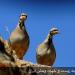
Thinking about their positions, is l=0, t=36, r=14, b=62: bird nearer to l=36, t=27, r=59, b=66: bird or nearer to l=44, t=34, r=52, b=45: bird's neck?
l=36, t=27, r=59, b=66: bird

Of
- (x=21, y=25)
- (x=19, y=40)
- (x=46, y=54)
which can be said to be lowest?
(x=46, y=54)

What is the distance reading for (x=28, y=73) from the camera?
171cm

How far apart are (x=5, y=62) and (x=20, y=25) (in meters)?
1.36

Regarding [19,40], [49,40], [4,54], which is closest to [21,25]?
[19,40]

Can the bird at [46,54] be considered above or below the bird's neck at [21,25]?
below

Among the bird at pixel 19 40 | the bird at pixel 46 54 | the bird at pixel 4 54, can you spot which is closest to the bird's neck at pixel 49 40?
the bird at pixel 46 54

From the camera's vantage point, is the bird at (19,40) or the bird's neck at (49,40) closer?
the bird at (19,40)

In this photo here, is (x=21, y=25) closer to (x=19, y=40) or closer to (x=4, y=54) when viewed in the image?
(x=19, y=40)

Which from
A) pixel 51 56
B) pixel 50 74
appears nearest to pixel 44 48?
pixel 51 56

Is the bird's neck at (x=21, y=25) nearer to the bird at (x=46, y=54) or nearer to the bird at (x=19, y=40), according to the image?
the bird at (x=19, y=40)

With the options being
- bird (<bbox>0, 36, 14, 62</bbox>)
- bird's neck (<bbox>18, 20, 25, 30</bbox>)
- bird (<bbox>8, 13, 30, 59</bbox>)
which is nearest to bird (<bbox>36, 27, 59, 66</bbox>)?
bird (<bbox>8, 13, 30, 59</bbox>)

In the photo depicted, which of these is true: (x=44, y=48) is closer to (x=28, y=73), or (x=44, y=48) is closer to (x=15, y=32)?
(x=15, y=32)

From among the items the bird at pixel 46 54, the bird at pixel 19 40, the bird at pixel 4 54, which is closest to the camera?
the bird at pixel 4 54

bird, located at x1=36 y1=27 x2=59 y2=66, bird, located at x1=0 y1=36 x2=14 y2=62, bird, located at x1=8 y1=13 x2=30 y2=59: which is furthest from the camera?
bird, located at x1=36 y1=27 x2=59 y2=66
